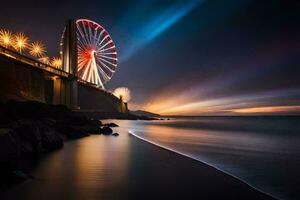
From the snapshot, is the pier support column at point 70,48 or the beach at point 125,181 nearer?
the beach at point 125,181

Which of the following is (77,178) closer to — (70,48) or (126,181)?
(126,181)

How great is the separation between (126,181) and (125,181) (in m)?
0.03

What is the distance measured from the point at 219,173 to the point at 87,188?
5.48 metres

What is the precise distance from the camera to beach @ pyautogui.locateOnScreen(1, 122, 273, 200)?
321 inches

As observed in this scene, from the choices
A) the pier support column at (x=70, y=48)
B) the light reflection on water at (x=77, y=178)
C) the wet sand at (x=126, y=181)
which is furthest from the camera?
the pier support column at (x=70, y=48)

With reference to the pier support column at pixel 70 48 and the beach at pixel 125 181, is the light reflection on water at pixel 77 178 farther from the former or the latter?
the pier support column at pixel 70 48

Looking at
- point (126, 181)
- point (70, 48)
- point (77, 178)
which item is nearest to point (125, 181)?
point (126, 181)

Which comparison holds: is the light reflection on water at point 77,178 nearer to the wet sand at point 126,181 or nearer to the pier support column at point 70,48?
the wet sand at point 126,181

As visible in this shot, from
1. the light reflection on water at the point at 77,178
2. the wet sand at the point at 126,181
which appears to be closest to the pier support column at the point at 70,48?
the light reflection on water at the point at 77,178

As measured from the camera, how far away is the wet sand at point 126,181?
814 cm

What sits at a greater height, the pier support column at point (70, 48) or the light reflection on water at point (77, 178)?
the pier support column at point (70, 48)

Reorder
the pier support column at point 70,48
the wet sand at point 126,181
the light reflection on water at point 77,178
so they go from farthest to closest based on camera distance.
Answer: the pier support column at point 70,48 → the wet sand at point 126,181 → the light reflection on water at point 77,178

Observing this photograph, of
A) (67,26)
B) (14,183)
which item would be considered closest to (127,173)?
(14,183)

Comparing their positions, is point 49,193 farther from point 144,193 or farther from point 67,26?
point 67,26
